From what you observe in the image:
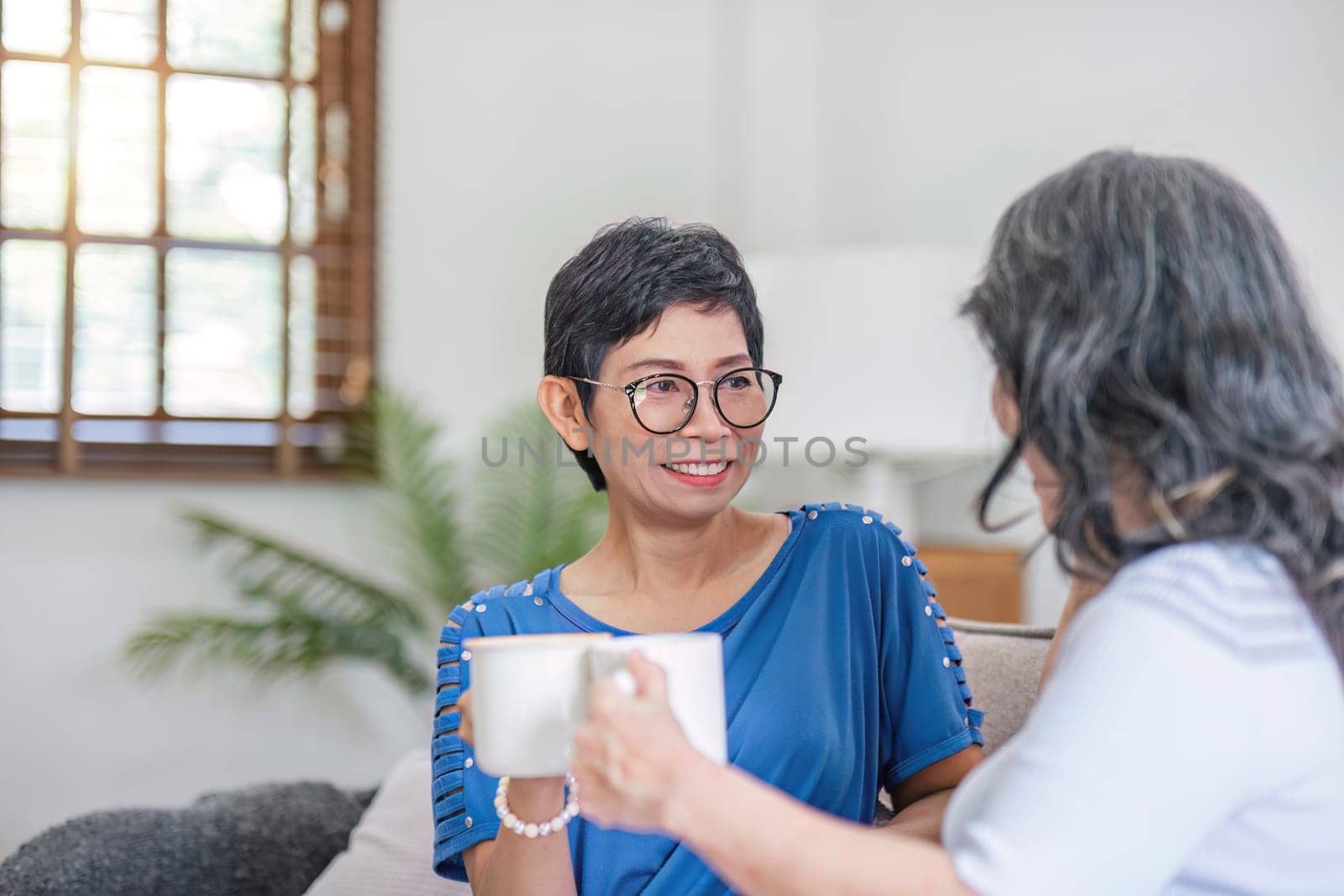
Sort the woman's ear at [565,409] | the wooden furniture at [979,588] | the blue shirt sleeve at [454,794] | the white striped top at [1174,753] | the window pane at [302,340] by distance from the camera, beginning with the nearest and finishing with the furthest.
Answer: the white striped top at [1174,753] < the blue shirt sleeve at [454,794] < the woman's ear at [565,409] < the wooden furniture at [979,588] < the window pane at [302,340]

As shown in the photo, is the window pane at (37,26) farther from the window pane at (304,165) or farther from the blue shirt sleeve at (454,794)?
the blue shirt sleeve at (454,794)

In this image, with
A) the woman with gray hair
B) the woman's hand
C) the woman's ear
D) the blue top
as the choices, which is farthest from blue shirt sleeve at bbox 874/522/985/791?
the woman's hand

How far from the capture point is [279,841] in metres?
1.70

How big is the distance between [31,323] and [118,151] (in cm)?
52

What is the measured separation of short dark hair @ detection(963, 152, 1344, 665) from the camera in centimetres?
78

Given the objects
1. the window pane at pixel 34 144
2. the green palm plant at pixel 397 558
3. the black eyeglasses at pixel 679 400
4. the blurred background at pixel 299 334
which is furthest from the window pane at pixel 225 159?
the black eyeglasses at pixel 679 400

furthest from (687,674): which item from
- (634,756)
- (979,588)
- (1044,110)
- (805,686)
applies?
(1044,110)

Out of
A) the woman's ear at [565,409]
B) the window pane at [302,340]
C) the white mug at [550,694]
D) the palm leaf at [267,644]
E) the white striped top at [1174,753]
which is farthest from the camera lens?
the window pane at [302,340]

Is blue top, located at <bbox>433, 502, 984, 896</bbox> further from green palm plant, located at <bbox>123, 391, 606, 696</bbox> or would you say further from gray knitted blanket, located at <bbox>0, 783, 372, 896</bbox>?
green palm plant, located at <bbox>123, 391, 606, 696</bbox>

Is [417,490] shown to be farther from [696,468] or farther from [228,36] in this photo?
[696,468]

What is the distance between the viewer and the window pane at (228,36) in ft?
11.2

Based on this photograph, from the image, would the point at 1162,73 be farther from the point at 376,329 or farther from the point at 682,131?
the point at 376,329

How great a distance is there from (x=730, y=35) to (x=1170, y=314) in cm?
333

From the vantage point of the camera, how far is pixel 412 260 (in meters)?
3.61
